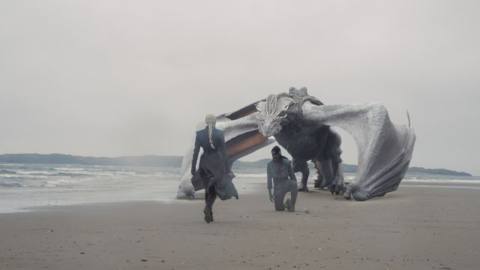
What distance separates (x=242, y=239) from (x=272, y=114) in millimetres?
9090

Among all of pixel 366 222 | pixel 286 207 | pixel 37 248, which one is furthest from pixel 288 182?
pixel 37 248

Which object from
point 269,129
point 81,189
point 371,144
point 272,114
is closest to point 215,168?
point 371,144

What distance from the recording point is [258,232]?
26.6 ft

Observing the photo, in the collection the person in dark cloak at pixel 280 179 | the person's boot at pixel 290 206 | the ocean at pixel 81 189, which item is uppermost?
the person in dark cloak at pixel 280 179

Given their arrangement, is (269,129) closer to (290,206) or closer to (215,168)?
(290,206)

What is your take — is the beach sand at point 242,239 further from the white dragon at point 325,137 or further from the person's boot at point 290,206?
the white dragon at point 325,137

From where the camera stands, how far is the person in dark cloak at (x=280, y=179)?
11.6 m

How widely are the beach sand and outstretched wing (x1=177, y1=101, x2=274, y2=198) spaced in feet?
19.1

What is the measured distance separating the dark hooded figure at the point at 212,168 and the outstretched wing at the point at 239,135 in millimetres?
6781

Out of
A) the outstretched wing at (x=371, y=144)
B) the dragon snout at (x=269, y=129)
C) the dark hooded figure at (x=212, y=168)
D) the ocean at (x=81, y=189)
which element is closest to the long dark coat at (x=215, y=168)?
the dark hooded figure at (x=212, y=168)

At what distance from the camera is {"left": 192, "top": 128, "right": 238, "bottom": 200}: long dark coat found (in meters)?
9.47

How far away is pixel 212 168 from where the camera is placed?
9.47m

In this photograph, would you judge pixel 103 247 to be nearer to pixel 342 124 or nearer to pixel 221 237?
pixel 221 237

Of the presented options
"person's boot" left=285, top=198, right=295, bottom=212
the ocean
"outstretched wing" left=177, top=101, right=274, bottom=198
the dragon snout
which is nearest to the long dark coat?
"person's boot" left=285, top=198, right=295, bottom=212
